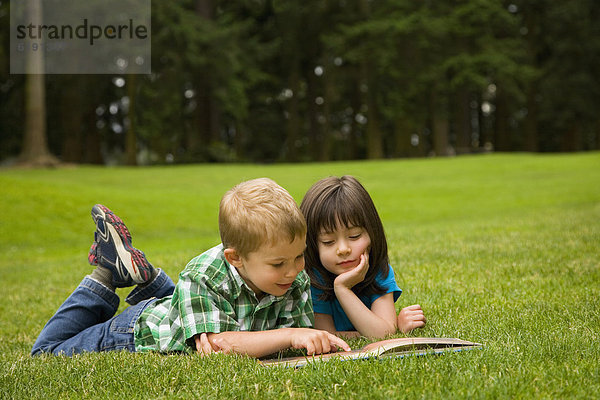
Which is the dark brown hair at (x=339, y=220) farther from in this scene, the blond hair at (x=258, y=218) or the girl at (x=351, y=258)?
the blond hair at (x=258, y=218)

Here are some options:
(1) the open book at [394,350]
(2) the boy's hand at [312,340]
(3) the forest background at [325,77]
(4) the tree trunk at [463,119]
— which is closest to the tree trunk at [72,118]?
(3) the forest background at [325,77]

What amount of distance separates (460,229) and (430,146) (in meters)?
45.7

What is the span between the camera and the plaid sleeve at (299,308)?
344 centimetres

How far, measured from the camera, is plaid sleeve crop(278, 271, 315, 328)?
344cm

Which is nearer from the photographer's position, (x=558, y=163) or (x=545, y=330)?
(x=545, y=330)

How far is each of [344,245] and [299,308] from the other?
1.49ft

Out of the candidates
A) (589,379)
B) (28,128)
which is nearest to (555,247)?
(589,379)

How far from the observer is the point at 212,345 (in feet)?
10.3

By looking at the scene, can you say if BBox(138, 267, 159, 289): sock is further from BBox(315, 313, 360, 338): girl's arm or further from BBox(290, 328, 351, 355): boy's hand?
BBox(290, 328, 351, 355): boy's hand

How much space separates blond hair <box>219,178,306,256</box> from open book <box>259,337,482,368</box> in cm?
60

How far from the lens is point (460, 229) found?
973cm

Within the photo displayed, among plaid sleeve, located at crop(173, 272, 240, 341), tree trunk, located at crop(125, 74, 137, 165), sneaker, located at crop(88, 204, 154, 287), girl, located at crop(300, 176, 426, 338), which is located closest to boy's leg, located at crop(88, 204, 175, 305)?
sneaker, located at crop(88, 204, 154, 287)

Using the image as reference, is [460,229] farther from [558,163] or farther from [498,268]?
[558,163]

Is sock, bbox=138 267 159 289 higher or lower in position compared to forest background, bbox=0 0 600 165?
lower
